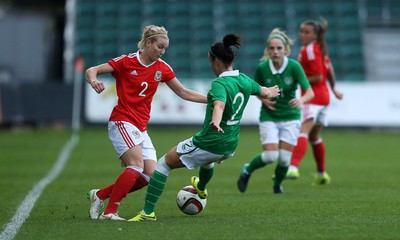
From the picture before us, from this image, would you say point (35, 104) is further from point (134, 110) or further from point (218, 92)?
point (218, 92)

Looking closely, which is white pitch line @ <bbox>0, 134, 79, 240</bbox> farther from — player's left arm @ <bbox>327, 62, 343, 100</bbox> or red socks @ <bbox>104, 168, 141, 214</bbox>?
player's left arm @ <bbox>327, 62, 343, 100</bbox>

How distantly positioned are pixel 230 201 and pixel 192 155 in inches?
87.5

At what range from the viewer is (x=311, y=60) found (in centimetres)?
1381

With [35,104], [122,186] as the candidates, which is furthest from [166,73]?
[35,104]

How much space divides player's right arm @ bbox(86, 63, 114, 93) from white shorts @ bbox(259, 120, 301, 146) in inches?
137

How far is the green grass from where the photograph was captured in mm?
8375

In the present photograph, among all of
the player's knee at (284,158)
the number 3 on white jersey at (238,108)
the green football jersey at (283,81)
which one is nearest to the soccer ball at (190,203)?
the number 3 on white jersey at (238,108)

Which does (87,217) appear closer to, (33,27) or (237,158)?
(237,158)

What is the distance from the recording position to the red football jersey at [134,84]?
959 centimetres

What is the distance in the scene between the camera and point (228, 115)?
30.2 ft

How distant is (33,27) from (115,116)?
88.3ft

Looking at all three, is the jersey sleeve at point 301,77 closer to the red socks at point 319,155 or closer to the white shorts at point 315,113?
the white shorts at point 315,113

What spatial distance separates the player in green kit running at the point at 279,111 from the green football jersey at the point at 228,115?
2.94 m

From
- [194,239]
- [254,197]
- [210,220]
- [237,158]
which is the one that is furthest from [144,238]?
[237,158]
